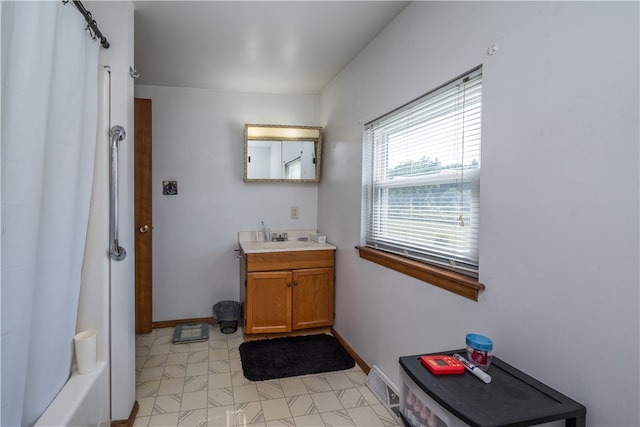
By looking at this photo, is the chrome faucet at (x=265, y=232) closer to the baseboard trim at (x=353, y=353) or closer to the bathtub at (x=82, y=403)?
the baseboard trim at (x=353, y=353)

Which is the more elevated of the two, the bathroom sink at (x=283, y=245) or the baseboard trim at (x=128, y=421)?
the bathroom sink at (x=283, y=245)

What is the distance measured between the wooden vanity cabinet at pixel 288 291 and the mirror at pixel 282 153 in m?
0.90

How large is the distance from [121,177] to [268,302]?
1.58m

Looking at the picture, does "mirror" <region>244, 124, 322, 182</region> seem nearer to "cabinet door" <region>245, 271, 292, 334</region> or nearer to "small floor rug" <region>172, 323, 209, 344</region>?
"cabinet door" <region>245, 271, 292, 334</region>

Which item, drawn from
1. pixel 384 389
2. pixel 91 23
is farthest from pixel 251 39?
pixel 384 389

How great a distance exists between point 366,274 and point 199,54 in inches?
81.8

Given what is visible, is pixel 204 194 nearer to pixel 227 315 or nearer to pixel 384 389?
pixel 227 315

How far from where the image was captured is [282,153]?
339 cm

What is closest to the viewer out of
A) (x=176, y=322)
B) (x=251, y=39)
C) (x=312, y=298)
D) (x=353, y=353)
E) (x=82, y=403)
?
(x=82, y=403)

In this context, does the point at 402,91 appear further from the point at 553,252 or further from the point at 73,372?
the point at 73,372

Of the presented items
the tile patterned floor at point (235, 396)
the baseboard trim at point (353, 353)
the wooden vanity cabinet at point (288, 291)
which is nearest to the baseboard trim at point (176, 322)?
the tile patterned floor at point (235, 396)

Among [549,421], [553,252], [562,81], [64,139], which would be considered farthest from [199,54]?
[549,421]

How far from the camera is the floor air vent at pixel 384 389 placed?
1969mm

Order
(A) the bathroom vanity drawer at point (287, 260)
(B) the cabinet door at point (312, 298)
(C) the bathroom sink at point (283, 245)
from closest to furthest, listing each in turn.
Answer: (A) the bathroom vanity drawer at point (287, 260)
(B) the cabinet door at point (312, 298)
(C) the bathroom sink at point (283, 245)
